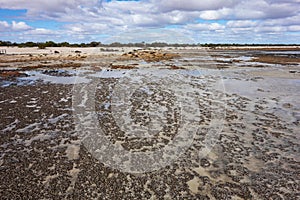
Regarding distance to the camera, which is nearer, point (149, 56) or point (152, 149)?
point (152, 149)

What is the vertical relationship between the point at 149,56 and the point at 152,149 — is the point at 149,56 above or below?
above

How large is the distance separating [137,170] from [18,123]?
30.3 feet

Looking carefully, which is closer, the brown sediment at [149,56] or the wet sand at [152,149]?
the wet sand at [152,149]

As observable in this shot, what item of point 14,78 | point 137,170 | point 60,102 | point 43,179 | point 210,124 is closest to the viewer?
point 43,179

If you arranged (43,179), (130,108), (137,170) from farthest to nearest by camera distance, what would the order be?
(130,108) → (137,170) → (43,179)

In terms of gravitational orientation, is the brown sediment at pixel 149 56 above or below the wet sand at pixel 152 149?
above

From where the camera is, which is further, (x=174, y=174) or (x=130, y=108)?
(x=130, y=108)

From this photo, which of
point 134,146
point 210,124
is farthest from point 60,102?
point 210,124

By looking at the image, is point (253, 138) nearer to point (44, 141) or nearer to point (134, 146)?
point (134, 146)

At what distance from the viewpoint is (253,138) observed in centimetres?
1280

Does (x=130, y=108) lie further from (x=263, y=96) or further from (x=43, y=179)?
(x=263, y=96)

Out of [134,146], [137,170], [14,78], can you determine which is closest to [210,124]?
[134,146]

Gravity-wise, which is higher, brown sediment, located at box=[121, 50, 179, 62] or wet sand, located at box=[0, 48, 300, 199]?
brown sediment, located at box=[121, 50, 179, 62]

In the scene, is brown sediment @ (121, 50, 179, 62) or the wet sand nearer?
the wet sand
